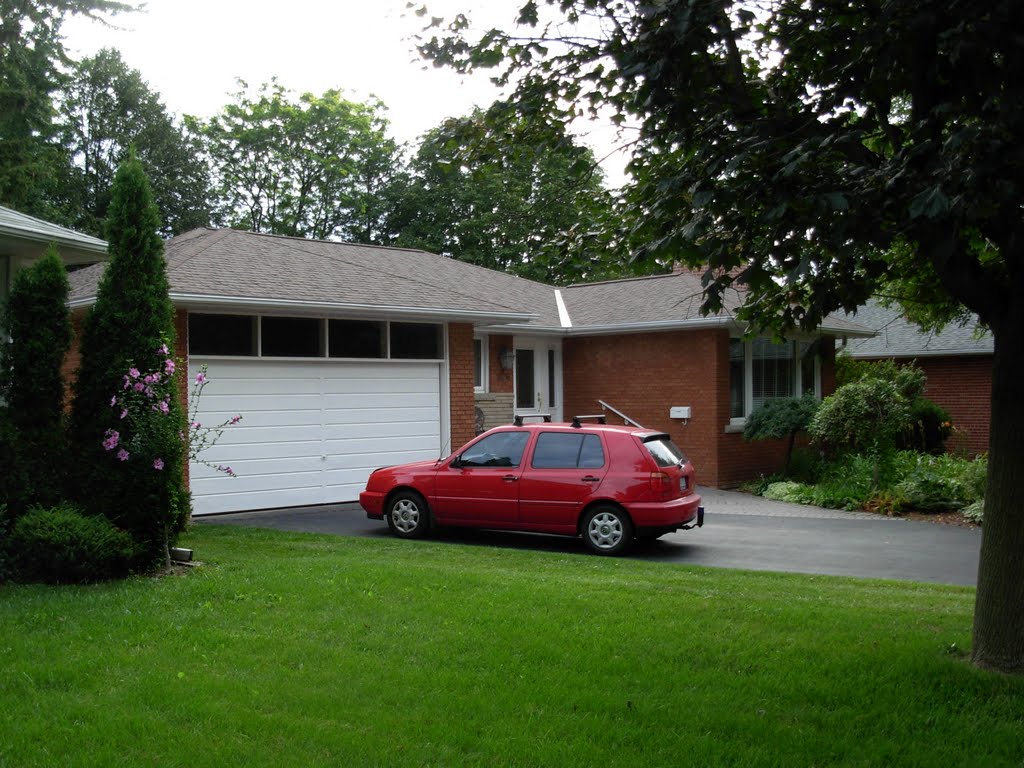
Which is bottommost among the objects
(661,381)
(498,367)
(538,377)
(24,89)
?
(661,381)

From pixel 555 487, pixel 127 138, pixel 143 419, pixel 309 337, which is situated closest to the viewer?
pixel 143 419

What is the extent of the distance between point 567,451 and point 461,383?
5.00 meters

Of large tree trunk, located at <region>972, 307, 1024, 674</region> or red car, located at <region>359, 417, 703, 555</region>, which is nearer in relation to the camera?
large tree trunk, located at <region>972, 307, 1024, 674</region>

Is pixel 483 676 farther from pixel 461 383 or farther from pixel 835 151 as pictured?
pixel 461 383

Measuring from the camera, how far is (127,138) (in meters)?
38.6

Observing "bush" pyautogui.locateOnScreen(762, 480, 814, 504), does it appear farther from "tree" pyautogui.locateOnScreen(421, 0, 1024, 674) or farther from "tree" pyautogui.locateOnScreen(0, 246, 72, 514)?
"tree" pyautogui.locateOnScreen(0, 246, 72, 514)

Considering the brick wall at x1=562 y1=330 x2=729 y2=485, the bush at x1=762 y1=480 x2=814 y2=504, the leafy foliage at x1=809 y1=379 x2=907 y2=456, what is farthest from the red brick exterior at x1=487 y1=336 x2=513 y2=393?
the leafy foliage at x1=809 y1=379 x2=907 y2=456

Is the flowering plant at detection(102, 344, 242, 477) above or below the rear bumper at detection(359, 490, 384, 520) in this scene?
above

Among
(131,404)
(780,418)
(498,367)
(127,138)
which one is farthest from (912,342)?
(127,138)

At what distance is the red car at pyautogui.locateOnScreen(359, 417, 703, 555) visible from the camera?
36.2 feet

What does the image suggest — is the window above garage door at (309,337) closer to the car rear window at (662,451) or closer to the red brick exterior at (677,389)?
the red brick exterior at (677,389)

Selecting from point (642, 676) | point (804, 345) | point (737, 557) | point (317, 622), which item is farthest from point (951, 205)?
point (804, 345)

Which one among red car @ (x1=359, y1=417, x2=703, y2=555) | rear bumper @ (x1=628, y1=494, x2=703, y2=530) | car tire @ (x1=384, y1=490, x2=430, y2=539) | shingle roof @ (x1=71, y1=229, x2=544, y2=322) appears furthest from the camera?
shingle roof @ (x1=71, y1=229, x2=544, y2=322)

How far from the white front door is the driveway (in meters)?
5.72
